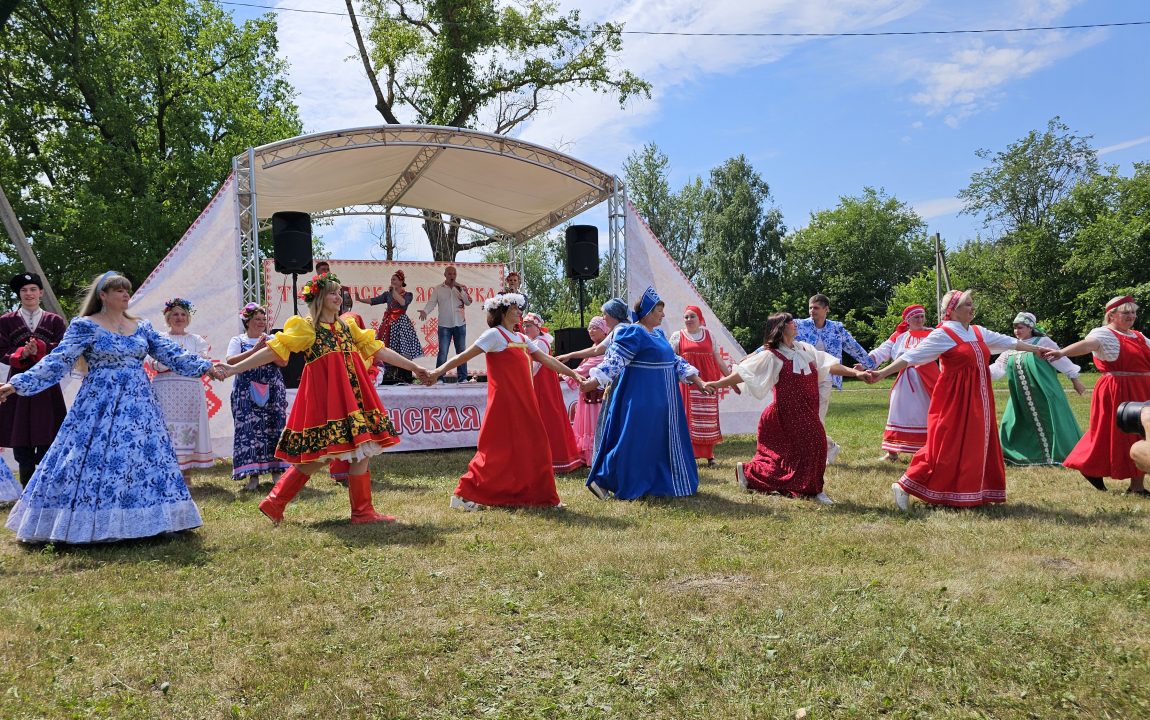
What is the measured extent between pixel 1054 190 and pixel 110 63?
147ft

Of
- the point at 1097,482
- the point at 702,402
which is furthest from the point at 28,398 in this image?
the point at 1097,482

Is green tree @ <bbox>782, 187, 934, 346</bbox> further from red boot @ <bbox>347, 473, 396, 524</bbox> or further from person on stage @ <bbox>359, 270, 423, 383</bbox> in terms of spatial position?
red boot @ <bbox>347, 473, 396, 524</bbox>

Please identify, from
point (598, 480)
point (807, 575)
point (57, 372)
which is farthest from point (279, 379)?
point (807, 575)

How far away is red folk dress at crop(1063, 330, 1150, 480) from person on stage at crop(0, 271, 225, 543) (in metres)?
6.66

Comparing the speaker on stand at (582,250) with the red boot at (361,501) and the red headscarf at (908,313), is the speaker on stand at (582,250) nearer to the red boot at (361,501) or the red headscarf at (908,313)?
the red headscarf at (908,313)

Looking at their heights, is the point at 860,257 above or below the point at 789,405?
above

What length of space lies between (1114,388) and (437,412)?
7.22 metres

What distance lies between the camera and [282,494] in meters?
5.37

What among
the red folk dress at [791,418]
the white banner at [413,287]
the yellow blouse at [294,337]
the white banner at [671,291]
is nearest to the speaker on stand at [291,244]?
the white banner at [413,287]

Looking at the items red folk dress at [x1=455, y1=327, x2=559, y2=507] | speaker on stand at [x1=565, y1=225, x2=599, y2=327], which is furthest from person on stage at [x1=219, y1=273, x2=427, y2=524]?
speaker on stand at [x1=565, y1=225, x2=599, y2=327]

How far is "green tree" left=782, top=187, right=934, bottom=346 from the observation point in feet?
163

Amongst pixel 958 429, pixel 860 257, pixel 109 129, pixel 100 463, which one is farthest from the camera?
pixel 860 257

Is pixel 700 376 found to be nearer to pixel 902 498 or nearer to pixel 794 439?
pixel 794 439

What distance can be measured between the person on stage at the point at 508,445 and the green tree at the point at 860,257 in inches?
1738
